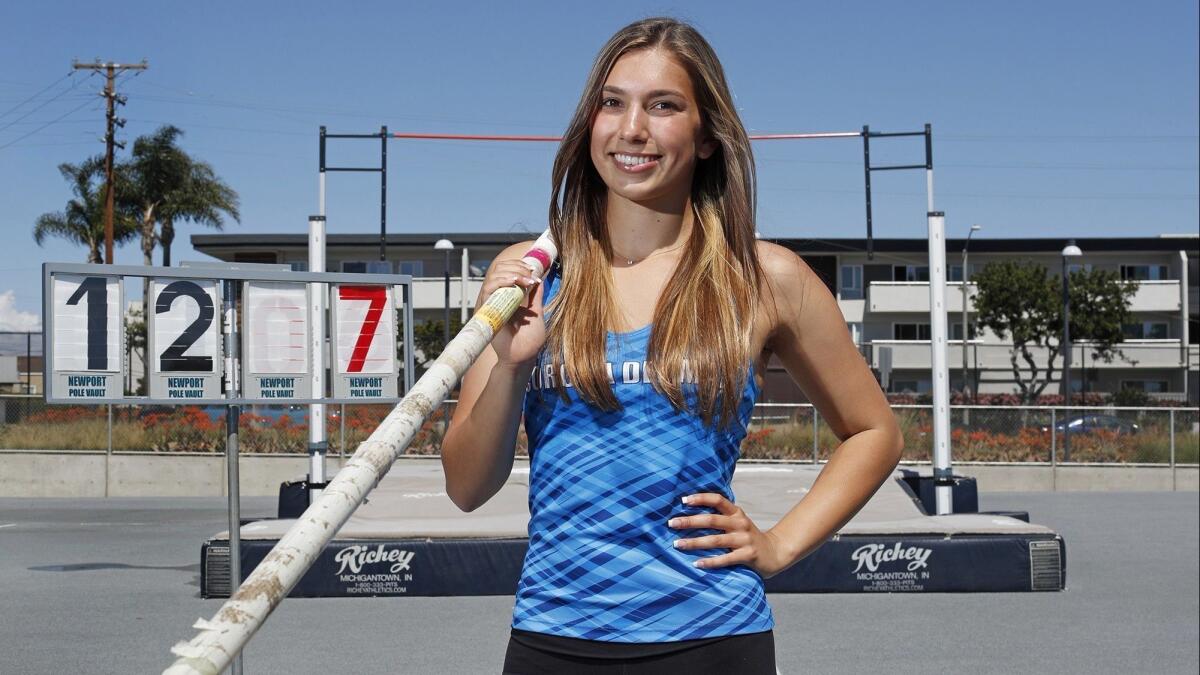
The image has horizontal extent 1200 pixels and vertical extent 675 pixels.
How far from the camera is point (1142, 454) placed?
1739cm

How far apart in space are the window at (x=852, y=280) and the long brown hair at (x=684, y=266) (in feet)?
136

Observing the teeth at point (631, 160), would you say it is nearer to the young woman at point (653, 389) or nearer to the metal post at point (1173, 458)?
the young woman at point (653, 389)

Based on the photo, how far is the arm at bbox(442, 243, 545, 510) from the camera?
146 cm

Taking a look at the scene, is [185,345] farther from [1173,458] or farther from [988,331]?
[988,331]

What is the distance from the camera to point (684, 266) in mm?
1558

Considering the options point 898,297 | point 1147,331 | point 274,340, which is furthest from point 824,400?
point 1147,331

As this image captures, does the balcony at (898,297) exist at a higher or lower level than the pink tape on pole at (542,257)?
higher

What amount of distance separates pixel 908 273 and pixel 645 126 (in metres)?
43.5

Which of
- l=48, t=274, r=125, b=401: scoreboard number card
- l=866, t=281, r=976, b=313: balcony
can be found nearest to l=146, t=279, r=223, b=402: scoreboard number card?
l=48, t=274, r=125, b=401: scoreboard number card

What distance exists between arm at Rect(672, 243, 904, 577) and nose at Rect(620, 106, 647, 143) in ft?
0.70

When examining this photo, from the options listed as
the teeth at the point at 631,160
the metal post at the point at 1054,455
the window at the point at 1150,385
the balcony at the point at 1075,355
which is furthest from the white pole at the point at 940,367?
the window at the point at 1150,385

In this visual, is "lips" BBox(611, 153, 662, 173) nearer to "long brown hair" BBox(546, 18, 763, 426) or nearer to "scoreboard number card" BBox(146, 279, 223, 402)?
"long brown hair" BBox(546, 18, 763, 426)

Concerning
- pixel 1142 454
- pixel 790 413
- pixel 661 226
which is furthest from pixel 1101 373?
pixel 661 226

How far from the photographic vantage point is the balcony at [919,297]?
4194cm
